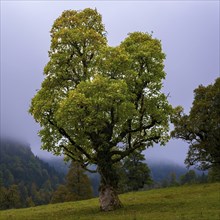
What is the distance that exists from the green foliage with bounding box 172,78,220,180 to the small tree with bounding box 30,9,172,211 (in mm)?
29496

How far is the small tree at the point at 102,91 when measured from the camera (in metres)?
36.9

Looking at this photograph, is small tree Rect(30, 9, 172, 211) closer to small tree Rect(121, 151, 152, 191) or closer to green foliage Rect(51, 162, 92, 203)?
small tree Rect(121, 151, 152, 191)

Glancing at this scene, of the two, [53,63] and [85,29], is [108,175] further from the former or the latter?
[85,29]

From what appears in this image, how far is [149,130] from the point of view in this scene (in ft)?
139

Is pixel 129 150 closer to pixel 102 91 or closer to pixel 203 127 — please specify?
pixel 102 91

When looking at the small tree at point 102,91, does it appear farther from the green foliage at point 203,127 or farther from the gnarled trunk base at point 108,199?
the green foliage at point 203,127

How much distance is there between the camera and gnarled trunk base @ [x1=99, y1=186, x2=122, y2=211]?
3888cm

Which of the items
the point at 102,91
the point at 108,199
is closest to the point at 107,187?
the point at 108,199

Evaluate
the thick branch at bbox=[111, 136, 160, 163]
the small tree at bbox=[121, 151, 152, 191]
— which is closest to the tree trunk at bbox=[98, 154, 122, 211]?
the thick branch at bbox=[111, 136, 160, 163]

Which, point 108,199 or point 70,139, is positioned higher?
point 70,139

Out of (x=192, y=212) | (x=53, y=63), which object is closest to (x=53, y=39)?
(x=53, y=63)

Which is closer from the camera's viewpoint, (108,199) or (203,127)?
(108,199)

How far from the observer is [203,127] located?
228 ft

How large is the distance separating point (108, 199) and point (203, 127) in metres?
35.4
